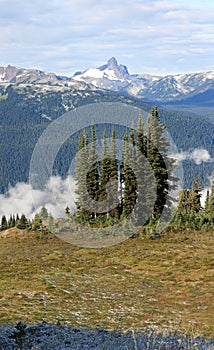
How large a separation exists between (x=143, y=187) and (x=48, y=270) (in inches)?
1008

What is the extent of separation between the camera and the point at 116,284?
32.0 meters

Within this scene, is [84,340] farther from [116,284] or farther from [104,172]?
[104,172]

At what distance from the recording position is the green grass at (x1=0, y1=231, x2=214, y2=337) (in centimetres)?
2389

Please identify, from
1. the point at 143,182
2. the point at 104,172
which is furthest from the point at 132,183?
the point at 104,172

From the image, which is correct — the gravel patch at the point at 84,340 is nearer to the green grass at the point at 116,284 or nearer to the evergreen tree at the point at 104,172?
the green grass at the point at 116,284

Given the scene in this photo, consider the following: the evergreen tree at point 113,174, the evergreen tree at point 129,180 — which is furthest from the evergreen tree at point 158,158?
the evergreen tree at point 113,174

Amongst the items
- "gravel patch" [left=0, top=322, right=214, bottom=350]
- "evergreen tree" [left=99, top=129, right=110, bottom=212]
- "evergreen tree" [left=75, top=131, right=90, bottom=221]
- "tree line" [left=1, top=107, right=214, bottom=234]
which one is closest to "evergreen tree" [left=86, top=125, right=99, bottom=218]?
"tree line" [left=1, top=107, right=214, bottom=234]

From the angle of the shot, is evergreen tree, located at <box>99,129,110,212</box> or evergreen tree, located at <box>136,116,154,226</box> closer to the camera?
evergreen tree, located at <box>136,116,154,226</box>

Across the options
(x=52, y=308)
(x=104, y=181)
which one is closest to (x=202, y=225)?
(x=104, y=181)

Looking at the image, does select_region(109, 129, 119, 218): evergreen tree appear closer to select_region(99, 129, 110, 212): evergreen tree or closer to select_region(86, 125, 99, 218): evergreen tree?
select_region(99, 129, 110, 212): evergreen tree

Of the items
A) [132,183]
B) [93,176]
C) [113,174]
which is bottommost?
[132,183]

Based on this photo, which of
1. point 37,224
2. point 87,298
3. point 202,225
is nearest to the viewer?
point 87,298

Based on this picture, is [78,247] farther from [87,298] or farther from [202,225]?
[87,298]

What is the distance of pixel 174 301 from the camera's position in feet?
89.0
